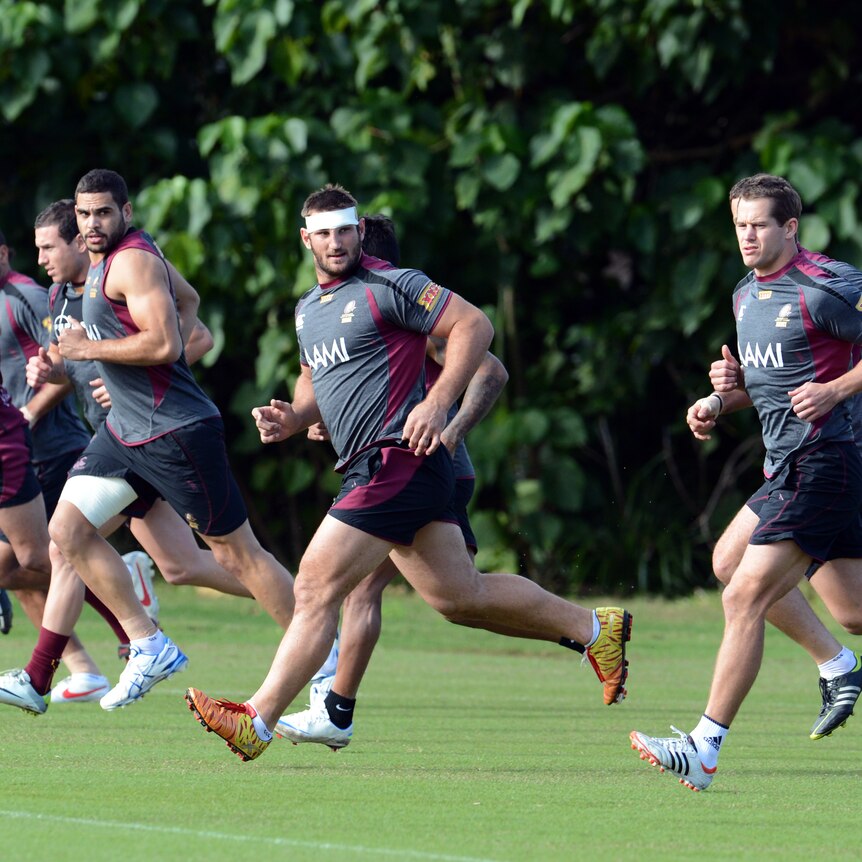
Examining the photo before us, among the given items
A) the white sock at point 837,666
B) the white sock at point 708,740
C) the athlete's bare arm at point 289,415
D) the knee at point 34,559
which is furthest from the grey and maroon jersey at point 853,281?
the knee at point 34,559

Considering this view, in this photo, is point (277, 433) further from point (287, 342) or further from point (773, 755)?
point (287, 342)

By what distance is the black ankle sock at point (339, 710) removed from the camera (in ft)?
24.5

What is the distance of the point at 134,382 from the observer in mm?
8180

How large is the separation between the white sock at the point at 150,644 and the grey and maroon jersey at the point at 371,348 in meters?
1.66

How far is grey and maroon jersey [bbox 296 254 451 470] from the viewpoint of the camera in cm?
693

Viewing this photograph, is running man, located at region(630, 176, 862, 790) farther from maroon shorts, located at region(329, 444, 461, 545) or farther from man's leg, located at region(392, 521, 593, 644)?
maroon shorts, located at region(329, 444, 461, 545)

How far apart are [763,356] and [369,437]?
5.19 ft

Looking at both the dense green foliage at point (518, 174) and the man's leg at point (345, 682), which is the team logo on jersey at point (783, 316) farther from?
the dense green foliage at point (518, 174)

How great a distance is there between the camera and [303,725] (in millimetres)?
7434

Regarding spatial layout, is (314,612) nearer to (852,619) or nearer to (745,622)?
(745,622)

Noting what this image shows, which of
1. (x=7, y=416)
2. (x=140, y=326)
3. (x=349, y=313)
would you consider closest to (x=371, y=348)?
(x=349, y=313)

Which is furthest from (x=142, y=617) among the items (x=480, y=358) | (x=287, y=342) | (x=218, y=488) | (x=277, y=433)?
(x=287, y=342)

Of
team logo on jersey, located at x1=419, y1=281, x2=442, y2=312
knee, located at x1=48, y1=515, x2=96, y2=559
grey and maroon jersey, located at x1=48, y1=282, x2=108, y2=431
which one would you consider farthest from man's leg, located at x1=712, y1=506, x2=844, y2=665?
grey and maroon jersey, located at x1=48, y1=282, x2=108, y2=431

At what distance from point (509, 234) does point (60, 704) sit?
7378 millimetres
